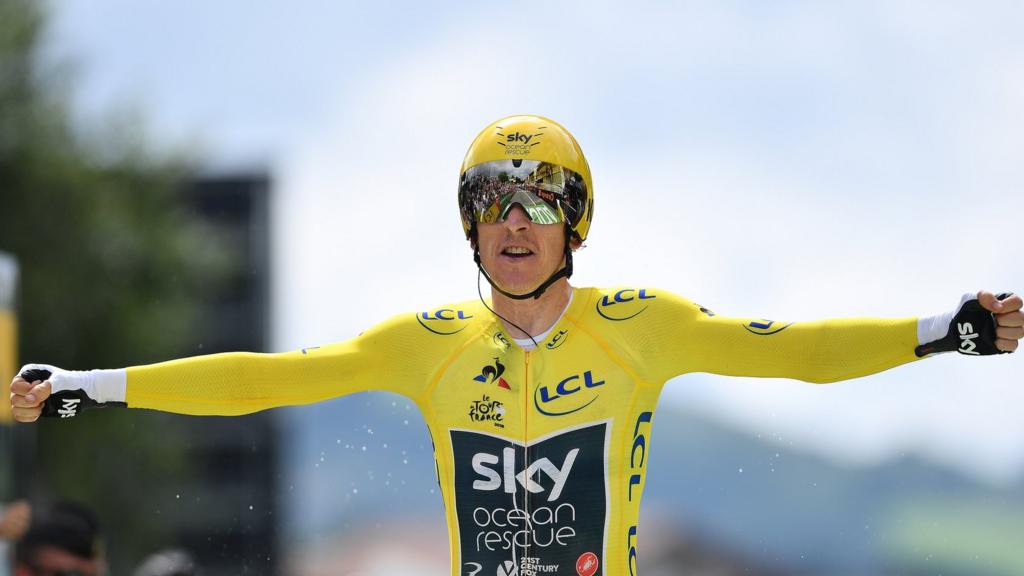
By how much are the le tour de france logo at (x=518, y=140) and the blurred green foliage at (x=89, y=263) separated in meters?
31.8

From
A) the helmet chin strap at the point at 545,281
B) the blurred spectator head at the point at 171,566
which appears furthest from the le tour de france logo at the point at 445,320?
the blurred spectator head at the point at 171,566

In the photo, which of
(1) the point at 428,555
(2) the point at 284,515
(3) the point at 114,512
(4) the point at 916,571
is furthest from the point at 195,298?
(4) the point at 916,571

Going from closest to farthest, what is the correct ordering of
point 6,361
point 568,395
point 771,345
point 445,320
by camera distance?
point 771,345 < point 568,395 < point 445,320 < point 6,361

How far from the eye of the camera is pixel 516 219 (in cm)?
705

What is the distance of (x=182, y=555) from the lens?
430 inches

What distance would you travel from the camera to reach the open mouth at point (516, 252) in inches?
279

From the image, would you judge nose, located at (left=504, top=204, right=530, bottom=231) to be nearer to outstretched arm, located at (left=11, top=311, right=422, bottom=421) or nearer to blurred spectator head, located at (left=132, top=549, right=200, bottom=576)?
outstretched arm, located at (left=11, top=311, right=422, bottom=421)

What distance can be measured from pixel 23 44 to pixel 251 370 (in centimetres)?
3546

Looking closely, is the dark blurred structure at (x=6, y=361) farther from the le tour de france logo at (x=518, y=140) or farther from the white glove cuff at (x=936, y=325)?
the white glove cuff at (x=936, y=325)

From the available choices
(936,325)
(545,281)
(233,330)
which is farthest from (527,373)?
(233,330)

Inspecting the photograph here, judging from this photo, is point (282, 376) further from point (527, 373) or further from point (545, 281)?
point (545, 281)

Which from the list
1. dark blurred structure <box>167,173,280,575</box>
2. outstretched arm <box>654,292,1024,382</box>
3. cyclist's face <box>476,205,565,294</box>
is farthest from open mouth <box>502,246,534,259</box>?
dark blurred structure <box>167,173,280,575</box>

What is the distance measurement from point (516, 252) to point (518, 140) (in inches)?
21.4

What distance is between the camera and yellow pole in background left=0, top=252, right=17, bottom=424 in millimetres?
16359
